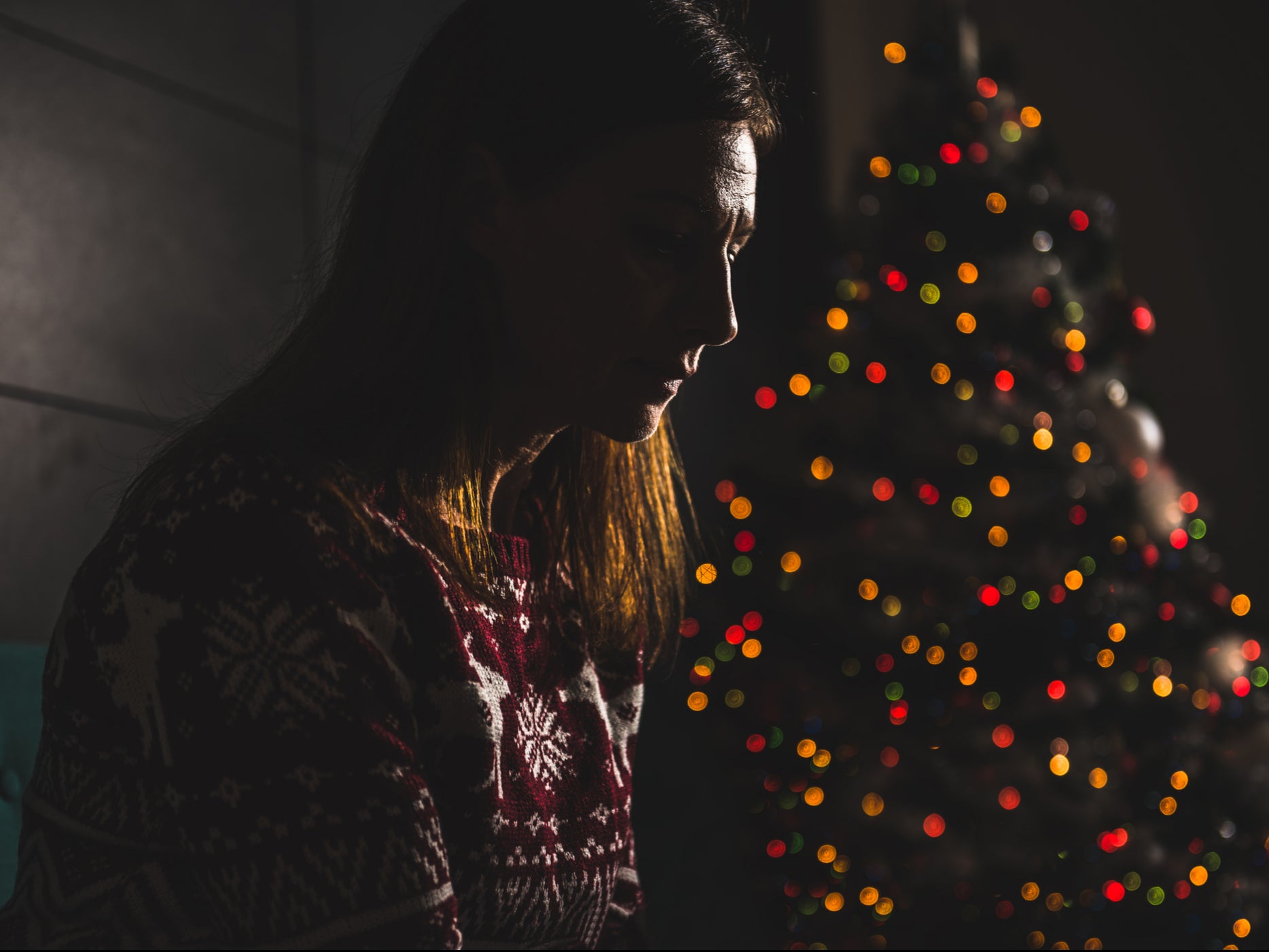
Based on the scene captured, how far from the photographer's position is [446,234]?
834mm

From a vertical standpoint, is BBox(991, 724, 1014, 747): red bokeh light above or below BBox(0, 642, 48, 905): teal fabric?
below

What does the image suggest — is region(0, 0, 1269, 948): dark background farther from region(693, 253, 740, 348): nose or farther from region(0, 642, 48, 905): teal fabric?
region(0, 642, 48, 905): teal fabric

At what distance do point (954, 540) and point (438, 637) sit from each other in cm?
194

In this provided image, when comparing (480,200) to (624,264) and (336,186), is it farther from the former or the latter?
(336,186)

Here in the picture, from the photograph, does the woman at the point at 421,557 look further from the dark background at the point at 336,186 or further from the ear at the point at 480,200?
the dark background at the point at 336,186

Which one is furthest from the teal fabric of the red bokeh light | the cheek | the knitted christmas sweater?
the red bokeh light

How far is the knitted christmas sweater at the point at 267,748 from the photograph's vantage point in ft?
2.01

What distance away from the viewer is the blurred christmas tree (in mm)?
2395

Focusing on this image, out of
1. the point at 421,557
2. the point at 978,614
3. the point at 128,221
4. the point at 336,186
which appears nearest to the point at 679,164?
the point at 421,557

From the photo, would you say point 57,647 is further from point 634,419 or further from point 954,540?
point 954,540

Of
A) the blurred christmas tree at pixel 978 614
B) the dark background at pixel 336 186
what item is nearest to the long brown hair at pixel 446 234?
the dark background at pixel 336 186

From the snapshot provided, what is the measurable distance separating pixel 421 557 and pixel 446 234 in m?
0.25

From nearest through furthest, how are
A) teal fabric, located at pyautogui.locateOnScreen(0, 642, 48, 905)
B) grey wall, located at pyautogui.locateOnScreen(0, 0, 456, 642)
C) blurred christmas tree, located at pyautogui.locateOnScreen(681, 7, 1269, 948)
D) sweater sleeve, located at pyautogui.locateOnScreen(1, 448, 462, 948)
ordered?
sweater sleeve, located at pyautogui.locateOnScreen(1, 448, 462, 948) → teal fabric, located at pyautogui.locateOnScreen(0, 642, 48, 905) → grey wall, located at pyautogui.locateOnScreen(0, 0, 456, 642) → blurred christmas tree, located at pyautogui.locateOnScreen(681, 7, 1269, 948)

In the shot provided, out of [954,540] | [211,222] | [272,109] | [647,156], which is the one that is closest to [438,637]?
[647,156]
